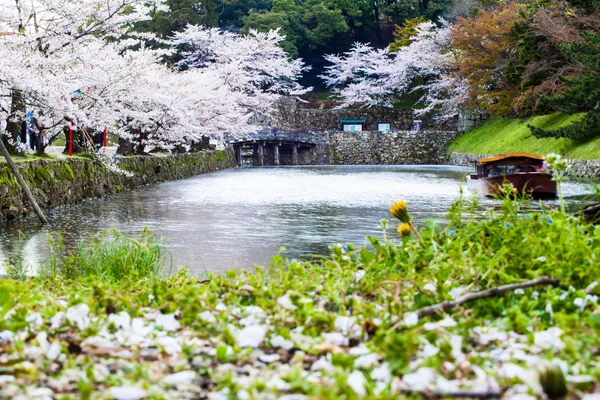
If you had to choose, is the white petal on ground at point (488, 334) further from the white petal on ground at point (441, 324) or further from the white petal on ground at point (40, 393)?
the white petal on ground at point (40, 393)

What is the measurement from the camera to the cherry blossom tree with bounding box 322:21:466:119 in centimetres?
4831

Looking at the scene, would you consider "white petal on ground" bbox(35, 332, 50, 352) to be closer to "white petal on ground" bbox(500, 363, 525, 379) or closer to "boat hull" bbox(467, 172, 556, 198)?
"white petal on ground" bbox(500, 363, 525, 379)

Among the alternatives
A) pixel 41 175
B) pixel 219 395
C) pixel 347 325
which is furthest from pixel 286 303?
pixel 41 175

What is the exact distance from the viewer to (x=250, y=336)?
307cm

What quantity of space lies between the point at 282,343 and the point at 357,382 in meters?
0.66

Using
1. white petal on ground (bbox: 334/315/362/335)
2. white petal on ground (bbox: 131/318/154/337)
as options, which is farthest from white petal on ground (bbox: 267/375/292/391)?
white petal on ground (bbox: 131/318/154/337)

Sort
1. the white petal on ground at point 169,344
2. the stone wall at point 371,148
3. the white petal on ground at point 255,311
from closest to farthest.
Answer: the white petal on ground at point 169,344 → the white petal on ground at point 255,311 → the stone wall at point 371,148

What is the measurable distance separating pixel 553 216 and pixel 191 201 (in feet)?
51.1

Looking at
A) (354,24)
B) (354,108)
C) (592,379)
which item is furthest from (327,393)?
(354,24)

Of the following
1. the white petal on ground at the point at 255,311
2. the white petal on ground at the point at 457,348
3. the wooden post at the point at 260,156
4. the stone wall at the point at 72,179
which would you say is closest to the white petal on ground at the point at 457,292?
the white petal on ground at the point at 457,348

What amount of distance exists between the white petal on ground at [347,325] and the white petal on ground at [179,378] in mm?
814

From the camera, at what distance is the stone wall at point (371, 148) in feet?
161

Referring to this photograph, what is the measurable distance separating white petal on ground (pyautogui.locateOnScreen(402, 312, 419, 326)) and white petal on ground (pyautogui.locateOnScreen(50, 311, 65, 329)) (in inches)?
61.2

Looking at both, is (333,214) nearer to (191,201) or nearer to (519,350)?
(191,201)
